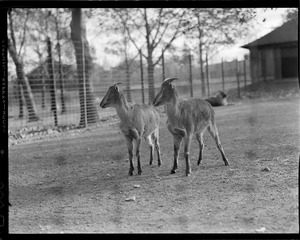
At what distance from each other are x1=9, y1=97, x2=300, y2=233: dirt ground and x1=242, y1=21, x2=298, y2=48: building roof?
0.91 metres

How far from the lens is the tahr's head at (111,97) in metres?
3.23

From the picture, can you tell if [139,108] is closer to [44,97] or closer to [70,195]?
[70,195]

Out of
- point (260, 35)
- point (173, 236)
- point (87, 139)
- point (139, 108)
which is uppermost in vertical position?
point (260, 35)

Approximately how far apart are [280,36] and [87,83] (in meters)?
3.65

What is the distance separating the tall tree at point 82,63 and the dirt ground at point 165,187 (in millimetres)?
497

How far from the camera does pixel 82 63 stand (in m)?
5.93

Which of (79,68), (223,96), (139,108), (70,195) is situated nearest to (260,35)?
(223,96)

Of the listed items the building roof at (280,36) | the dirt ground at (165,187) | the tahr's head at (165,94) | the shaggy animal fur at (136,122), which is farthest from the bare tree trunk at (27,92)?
the building roof at (280,36)

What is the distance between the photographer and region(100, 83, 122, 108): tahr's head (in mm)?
3230

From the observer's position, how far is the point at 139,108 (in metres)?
3.45

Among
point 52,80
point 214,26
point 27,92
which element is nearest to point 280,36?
point 214,26

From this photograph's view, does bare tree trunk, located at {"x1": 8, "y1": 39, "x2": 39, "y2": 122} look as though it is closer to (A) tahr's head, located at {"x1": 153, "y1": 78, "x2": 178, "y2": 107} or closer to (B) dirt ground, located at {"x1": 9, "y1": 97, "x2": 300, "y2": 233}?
(B) dirt ground, located at {"x1": 9, "y1": 97, "x2": 300, "y2": 233}

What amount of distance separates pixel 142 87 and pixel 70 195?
56.6 inches

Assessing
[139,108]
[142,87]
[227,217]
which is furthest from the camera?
[142,87]
